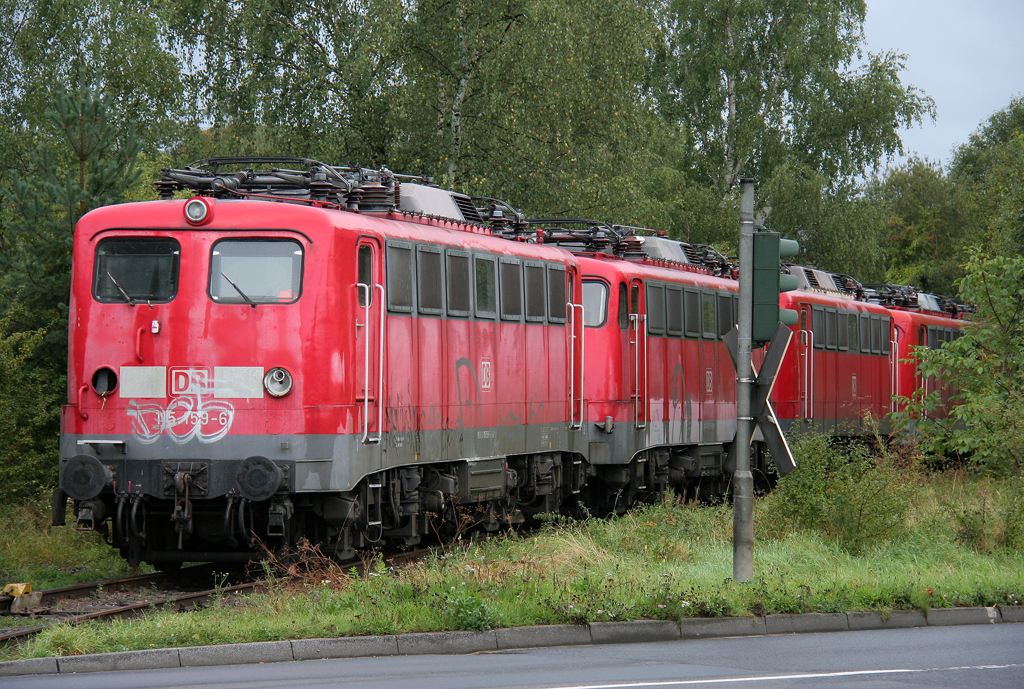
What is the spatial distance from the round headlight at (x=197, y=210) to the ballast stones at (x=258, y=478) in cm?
232

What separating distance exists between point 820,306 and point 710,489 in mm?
4750

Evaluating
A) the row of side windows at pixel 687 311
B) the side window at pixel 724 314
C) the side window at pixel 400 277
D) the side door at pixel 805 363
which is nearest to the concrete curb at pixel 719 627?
the side window at pixel 400 277

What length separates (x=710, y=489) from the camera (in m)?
23.9

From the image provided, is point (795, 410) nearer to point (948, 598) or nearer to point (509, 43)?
point (509, 43)

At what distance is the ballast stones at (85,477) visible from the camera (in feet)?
40.7

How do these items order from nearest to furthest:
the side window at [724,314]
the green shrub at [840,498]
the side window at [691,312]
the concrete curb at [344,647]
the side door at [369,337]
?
the concrete curb at [344,647]
the side door at [369,337]
the green shrub at [840,498]
the side window at [691,312]
the side window at [724,314]

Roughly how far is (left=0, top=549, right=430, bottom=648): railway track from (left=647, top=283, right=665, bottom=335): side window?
732cm

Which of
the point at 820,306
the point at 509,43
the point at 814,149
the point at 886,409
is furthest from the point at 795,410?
the point at 814,149

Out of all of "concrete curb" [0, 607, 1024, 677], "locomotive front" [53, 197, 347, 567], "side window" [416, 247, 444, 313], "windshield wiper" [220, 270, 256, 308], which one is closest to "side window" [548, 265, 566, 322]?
"side window" [416, 247, 444, 313]

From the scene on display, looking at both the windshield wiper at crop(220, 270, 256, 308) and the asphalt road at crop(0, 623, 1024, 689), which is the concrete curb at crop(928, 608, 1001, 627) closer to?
the asphalt road at crop(0, 623, 1024, 689)

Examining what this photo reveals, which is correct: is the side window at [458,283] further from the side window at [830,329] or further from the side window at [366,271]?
the side window at [830,329]

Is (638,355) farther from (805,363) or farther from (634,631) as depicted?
(634,631)

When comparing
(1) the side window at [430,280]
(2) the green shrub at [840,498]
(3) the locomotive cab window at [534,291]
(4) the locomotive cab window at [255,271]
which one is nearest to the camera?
(4) the locomotive cab window at [255,271]

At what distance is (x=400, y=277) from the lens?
13.9 m
